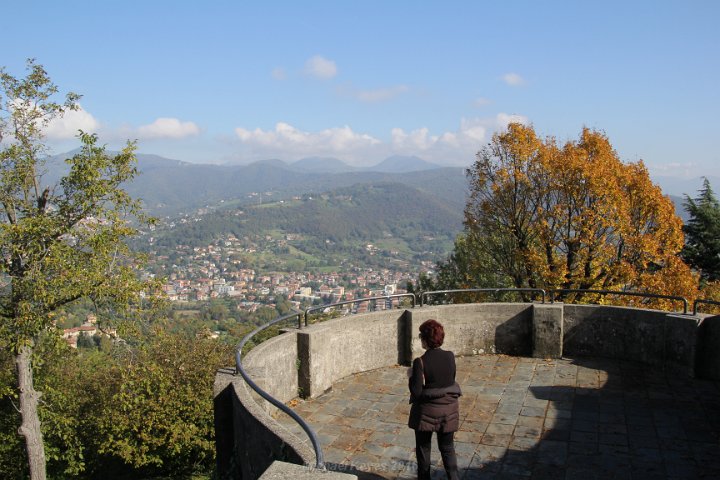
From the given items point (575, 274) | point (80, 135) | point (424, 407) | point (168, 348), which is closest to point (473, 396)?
point (424, 407)

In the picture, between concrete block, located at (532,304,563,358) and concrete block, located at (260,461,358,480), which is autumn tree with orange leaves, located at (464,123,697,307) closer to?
concrete block, located at (532,304,563,358)

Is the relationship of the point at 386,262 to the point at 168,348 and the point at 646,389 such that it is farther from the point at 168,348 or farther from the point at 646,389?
the point at 646,389

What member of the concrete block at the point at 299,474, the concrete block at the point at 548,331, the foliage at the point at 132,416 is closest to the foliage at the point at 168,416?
the foliage at the point at 132,416

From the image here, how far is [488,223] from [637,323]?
16510 millimetres

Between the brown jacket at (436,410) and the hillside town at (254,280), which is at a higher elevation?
the brown jacket at (436,410)

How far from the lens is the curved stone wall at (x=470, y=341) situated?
298 inches

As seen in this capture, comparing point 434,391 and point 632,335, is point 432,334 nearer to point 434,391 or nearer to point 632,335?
point 434,391

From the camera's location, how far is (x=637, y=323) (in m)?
9.42

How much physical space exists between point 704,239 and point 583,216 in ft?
53.4

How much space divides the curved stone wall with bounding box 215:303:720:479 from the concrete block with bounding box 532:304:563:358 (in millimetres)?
17

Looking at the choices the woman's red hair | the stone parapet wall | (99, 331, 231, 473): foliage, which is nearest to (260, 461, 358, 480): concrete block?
the woman's red hair

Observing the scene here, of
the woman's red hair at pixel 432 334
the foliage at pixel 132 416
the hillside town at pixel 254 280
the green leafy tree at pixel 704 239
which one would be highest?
the woman's red hair at pixel 432 334

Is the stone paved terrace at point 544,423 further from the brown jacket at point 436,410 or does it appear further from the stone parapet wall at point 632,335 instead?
the brown jacket at point 436,410

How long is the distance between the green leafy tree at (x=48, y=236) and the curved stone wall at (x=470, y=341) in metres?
10.2
